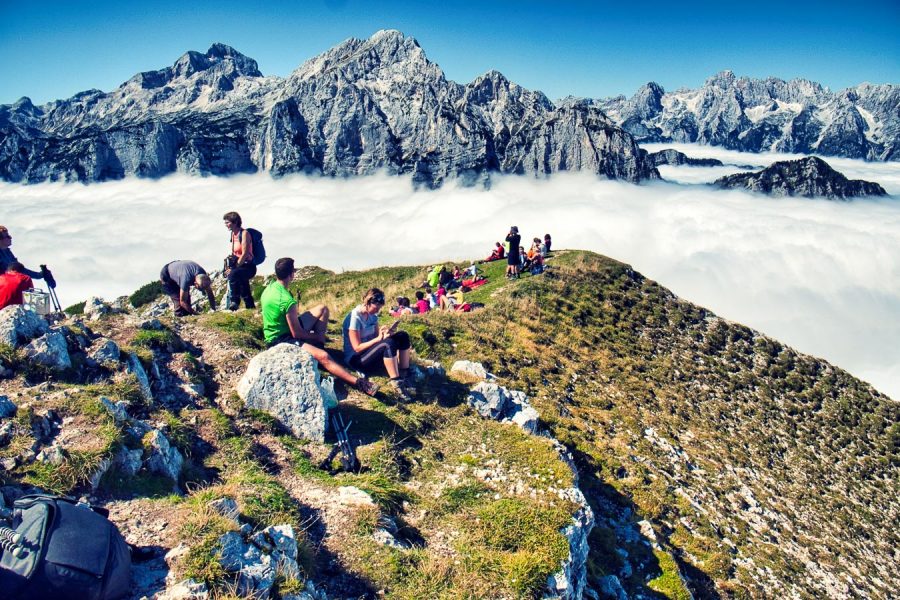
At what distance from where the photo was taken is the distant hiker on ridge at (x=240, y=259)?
1713 cm

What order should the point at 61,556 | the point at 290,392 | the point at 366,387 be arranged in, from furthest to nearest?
the point at 366,387, the point at 290,392, the point at 61,556

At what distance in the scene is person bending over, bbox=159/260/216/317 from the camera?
53.9 ft

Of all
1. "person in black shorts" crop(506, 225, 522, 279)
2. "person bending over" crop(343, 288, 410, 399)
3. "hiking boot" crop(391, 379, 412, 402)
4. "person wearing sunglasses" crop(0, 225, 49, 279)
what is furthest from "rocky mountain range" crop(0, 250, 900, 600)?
"person in black shorts" crop(506, 225, 522, 279)

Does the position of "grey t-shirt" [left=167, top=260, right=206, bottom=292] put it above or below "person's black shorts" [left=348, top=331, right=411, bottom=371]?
above

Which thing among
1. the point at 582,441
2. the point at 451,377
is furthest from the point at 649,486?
the point at 451,377

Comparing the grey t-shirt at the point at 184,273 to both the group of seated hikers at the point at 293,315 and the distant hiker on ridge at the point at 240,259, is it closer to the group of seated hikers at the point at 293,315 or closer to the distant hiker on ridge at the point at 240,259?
the group of seated hikers at the point at 293,315

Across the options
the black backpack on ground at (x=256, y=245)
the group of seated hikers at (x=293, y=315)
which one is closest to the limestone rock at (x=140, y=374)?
the group of seated hikers at (x=293, y=315)

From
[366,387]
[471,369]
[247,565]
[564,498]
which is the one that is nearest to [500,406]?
[471,369]

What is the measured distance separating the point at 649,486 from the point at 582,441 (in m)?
2.74

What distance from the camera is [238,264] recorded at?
17.8 metres

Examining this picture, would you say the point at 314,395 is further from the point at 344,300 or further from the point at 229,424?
the point at 344,300

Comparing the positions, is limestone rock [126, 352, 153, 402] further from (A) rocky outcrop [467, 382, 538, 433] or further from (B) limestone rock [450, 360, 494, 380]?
(B) limestone rock [450, 360, 494, 380]

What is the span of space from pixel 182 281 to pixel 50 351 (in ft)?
22.8

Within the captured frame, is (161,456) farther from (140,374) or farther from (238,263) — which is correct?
(238,263)
